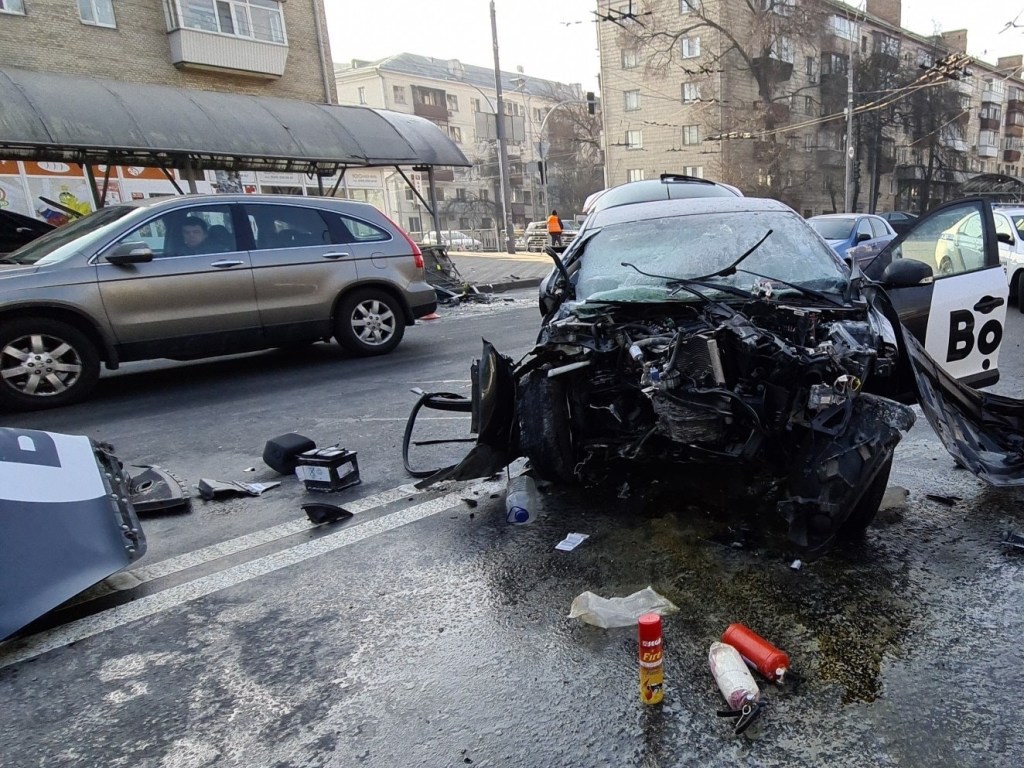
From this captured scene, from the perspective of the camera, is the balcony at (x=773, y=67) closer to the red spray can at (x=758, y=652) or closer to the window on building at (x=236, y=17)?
the window on building at (x=236, y=17)

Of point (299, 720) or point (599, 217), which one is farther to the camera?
point (599, 217)

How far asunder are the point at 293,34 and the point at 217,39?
3665mm

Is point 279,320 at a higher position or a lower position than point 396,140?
lower

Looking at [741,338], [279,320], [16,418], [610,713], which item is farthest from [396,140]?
[610,713]

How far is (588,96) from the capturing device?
82.5 feet

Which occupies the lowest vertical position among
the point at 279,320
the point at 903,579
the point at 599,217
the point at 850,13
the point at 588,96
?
the point at 903,579

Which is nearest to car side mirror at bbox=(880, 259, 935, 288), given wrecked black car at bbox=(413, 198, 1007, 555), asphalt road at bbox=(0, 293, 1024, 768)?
wrecked black car at bbox=(413, 198, 1007, 555)

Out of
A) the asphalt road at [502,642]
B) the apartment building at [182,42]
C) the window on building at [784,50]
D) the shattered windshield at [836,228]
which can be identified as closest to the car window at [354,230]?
the asphalt road at [502,642]

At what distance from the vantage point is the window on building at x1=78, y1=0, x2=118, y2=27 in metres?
18.7

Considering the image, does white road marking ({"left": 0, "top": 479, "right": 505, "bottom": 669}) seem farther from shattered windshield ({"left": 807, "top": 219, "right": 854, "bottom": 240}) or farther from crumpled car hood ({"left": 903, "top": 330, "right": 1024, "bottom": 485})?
shattered windshield ({"left": 807, "top": 219, "right": 854, "bottom": 240})

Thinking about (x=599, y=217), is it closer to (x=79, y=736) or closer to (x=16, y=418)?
(x=79, y=736)

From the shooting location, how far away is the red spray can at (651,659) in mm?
2113

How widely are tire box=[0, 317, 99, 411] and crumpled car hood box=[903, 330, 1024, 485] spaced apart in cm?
668

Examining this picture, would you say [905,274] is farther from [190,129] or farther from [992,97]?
[992,97]
